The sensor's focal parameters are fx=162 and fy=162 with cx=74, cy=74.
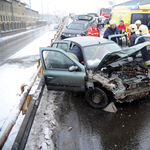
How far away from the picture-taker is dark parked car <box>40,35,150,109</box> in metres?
4.07

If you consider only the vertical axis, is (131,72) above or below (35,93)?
above

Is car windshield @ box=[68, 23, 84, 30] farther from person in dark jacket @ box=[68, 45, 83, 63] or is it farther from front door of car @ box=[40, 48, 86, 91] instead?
front door of car @ box=[40, 48, 86, 91]

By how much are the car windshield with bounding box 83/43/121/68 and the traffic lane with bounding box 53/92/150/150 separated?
3.99ft

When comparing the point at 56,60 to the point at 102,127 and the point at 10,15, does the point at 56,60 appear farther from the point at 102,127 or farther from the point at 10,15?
the point at 10,15

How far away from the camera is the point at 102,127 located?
374cm

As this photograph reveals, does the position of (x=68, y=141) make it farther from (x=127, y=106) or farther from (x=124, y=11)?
(x=124, y=11)

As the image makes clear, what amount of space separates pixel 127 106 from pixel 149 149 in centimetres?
157

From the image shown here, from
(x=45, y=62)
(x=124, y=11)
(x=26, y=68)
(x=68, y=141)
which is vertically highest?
(x=124, y=11)

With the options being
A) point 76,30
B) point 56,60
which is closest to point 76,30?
point 76,30

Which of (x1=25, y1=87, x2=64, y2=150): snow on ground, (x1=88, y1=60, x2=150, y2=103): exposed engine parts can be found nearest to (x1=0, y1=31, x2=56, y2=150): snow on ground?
(x1=25, y1=87, x2=64, y2=150): snow on ground

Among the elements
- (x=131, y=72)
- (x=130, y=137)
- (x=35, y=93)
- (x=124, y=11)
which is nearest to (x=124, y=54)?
(x=131, y=72)

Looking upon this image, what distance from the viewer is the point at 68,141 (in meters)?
3.35

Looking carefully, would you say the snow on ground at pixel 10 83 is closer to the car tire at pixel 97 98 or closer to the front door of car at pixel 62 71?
the front door of car at pixel 62 71

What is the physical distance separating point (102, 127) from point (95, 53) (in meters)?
2.21
